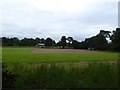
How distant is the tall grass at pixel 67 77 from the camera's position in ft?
28.8

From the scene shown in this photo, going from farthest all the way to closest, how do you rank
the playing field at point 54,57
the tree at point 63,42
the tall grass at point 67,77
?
1. the tree at point 63,42
2. the playing field at point 54,57
3. the tall grass at point 67,77

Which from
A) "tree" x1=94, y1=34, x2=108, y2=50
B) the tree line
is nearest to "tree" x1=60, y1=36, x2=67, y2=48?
the tree line

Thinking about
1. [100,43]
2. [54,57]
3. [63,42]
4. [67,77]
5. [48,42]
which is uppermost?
[48,42]

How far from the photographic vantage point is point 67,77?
29.3 feet

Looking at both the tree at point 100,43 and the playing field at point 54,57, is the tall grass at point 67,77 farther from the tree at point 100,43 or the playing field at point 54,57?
the tree at point 100,43

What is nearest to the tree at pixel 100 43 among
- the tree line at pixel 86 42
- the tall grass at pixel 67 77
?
the tree line at pixel 86 42

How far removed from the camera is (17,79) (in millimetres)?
8914

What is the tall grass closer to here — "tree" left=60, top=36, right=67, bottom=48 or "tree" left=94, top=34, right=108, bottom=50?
"tree" left=94, top=34, right=108, bottom=50

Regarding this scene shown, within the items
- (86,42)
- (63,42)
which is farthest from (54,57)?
(63,42)

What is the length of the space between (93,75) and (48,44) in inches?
4092

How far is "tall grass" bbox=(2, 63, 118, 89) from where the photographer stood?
877 centimetres

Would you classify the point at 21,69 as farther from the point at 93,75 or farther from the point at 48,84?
the point at 93,75

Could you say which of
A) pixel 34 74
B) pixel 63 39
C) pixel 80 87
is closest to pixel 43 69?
pixel 34 74

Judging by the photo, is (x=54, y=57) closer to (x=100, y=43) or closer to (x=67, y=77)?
(x=67, y=77)
